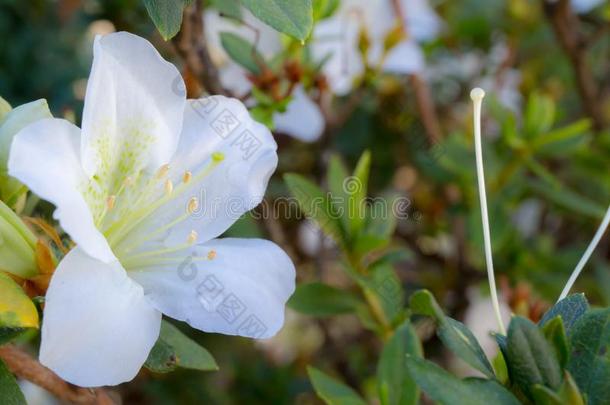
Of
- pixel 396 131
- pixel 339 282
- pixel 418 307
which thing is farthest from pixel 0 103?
pixel 339 282

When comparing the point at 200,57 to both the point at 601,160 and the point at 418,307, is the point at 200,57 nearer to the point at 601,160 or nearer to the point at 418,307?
the point at 418,307

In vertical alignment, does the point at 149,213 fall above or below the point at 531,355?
below

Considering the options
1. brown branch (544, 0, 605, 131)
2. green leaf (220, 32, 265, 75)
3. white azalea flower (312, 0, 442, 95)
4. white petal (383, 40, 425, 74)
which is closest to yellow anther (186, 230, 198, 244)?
green leaf (220, 32, 265, 75)

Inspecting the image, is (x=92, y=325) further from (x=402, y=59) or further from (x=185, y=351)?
(x=402, y=59)

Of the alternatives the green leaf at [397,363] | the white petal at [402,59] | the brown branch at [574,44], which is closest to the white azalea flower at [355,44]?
the white petal at [402,59]

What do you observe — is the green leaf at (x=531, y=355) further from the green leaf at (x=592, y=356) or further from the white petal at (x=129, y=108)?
the white petal at (x=129, y=108)

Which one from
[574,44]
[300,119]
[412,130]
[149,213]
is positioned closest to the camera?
[149,213]

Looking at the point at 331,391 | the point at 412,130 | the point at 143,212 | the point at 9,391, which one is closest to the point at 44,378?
the point at 9,391
